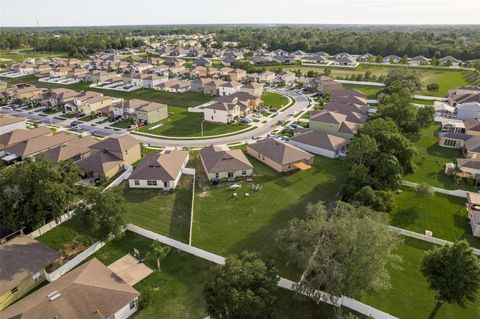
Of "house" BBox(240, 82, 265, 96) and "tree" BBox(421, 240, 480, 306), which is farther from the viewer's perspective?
"house" BBox(240, 82, 265, 96)

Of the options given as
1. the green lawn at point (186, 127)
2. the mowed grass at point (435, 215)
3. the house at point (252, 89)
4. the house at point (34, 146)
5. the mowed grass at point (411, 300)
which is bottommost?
the mowed grass at point (411, 300)

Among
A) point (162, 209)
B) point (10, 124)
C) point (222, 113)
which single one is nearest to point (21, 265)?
point (162, 209)

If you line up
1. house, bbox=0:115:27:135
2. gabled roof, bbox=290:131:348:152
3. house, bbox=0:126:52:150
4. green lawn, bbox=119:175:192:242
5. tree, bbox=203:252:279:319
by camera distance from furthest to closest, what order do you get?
house, bbox=0:115:27:135 < house, bbox=0:126:52:150 < gabled roof, bbox=290:131:348:152 < green lawn, bbox=119:175:192:242 < tree, bbox=203:252:279:319

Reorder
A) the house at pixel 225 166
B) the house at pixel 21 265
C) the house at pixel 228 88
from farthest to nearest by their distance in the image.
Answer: the house at pixel 228 88 < the house at pixel 225 166 < the house at pixel 21 265

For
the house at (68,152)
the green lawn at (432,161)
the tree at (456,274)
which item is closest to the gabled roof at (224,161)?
the house at (68,152)

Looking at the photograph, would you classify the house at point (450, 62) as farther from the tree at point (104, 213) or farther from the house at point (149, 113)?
the tree at point (104, 213)

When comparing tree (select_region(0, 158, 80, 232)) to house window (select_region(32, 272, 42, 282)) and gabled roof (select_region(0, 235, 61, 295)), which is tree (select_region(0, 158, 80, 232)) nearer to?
gabled roof (select_region(0, 235, 61, 295))

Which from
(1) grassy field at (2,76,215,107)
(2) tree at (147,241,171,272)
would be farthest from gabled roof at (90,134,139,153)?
(1) grassy field at (2,76,215,107)
